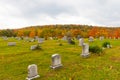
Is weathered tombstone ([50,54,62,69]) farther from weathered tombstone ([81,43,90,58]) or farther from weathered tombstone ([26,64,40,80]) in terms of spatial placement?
weathered tombstone ([81,43,90,58])

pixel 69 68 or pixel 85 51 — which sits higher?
pixel 85 51

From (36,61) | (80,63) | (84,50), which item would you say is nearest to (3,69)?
(36,61)

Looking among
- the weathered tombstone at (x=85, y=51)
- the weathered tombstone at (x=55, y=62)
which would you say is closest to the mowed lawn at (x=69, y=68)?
the weathered tombstone at (x=55, y=62)

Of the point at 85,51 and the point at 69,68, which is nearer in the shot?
the point at 69,68

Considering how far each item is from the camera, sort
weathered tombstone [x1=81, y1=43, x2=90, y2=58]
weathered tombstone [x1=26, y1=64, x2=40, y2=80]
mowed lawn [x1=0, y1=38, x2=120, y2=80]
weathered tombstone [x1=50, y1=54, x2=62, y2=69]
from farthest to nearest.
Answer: weathered tombstone [x1=81, y1=43, x2=90, y2=58] → weathered tombstone [x1=50, y1=54, x2=62, y2=69] → mowed lawn [x1=0, y1=38, x2=120, y2=80] → weathered tombstone [x1=26, y1=64, x2=40, y2=80]

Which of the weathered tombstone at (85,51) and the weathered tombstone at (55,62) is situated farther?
the weathered tombstone at (85,51)

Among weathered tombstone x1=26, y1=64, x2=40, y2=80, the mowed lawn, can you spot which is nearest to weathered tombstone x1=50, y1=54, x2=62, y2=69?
the mowed lawn

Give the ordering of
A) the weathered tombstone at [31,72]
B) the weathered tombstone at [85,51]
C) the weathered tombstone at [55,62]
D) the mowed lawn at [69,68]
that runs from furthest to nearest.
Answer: the weathered tombstone at [85,51]
the weathered tombstone at [55,62]
the mowed lawn at [69,68]
the weathered tombstone at [31,72]

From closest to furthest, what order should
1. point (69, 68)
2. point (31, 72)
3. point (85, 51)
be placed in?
1. point (31, 72)
2. point (69, 68)
3. point (85, 51)

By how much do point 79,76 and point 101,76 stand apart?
1966mm

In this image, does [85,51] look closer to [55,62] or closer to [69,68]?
[69,68]

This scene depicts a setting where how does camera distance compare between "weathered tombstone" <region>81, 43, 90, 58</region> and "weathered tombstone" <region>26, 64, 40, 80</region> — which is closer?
"weathered tombstone" <region>26, 64, 40, 80</region>

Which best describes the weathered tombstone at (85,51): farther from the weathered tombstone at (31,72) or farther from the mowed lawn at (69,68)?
the weathered tombstone at (31,72)

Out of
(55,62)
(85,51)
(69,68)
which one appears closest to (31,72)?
(55,62)
